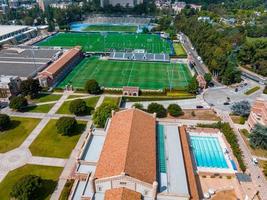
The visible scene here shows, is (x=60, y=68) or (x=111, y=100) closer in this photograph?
(x=111, y=100)

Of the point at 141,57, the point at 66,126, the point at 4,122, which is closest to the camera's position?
the point at 66,126

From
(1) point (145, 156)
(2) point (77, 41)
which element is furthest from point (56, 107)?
(2) point (77, 41)

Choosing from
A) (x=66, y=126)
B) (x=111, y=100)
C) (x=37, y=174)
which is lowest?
(x=37, y=174)

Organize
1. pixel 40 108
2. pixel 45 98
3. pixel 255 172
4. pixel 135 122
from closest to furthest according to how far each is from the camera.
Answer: pixel 135 122 → pixel 255 172 → pixel 40 108 → pixel 45 98

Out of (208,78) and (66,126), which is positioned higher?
(208,78)

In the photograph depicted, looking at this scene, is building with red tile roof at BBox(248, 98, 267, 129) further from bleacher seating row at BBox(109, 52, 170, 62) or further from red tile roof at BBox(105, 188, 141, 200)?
bleacher seating row at BBox(109, 52, 170, 62)

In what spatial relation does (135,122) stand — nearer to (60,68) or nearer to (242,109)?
(242,109)

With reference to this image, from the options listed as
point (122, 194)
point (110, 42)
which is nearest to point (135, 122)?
point (122, 194)
